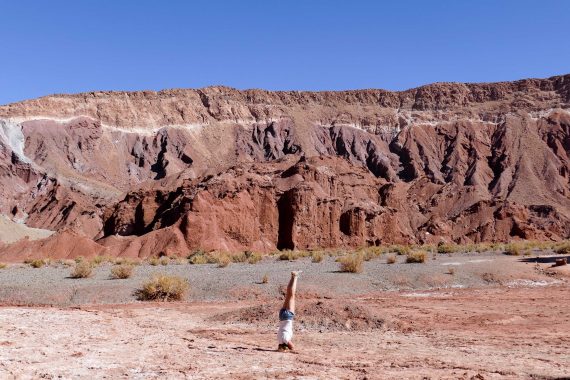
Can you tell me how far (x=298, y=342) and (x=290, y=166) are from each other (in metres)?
58.7

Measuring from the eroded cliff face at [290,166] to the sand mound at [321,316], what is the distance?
3074 cm

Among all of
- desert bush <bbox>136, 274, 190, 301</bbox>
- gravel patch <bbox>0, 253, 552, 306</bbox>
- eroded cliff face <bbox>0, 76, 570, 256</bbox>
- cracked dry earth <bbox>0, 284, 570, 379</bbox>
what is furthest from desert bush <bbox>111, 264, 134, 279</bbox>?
eroded cliff face <bbox>0, 76, 570, 256</bbox>

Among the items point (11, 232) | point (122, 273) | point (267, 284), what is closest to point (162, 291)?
point (267, 284)

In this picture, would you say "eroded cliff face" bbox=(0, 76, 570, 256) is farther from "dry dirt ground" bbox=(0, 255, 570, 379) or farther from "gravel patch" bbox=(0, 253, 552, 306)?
"dry dirt ground" bbox=(0, 255, 570, 379)

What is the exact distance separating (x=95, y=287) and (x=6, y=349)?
11700mm

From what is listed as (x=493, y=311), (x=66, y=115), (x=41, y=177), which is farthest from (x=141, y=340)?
(x=66, y=115)

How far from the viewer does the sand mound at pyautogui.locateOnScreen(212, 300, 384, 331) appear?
1339cm

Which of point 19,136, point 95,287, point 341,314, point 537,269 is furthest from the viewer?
point 19,136

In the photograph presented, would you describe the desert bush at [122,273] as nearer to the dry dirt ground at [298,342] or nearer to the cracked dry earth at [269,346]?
the dry dirt ground at [298,342]

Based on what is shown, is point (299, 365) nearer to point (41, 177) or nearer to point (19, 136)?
point (41, 177)

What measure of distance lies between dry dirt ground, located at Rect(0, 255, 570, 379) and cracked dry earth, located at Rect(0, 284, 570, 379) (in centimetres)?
2

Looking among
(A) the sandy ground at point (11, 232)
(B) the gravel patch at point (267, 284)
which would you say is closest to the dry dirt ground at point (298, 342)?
(B) the gravel patch at point (267, 284)

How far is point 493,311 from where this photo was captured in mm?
16688

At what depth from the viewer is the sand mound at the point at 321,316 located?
1339 centimetres
